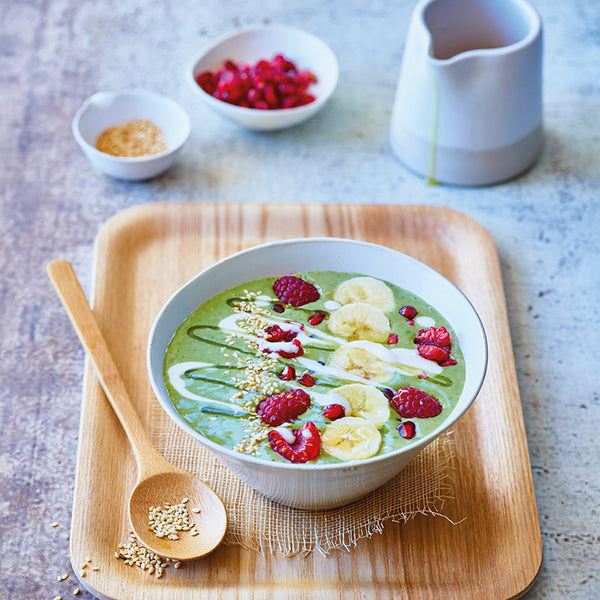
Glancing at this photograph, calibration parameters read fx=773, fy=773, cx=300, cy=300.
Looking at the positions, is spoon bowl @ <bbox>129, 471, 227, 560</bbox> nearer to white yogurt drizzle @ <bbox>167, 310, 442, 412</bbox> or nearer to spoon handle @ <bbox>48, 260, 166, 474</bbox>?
spoon handle @ <bbox>48, 260, 166, 474</bbox>

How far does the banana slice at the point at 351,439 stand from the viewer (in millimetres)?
1446

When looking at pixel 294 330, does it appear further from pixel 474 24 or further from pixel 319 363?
pixel 474 24

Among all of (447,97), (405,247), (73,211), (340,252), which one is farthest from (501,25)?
(73,211)

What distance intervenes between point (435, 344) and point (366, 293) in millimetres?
207

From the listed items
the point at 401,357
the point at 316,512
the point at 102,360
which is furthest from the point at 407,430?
the point at 102,360

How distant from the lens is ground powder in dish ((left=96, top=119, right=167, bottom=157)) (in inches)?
94.7

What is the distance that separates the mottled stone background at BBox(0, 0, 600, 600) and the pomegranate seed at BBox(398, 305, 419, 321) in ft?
1.35

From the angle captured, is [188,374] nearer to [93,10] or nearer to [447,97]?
[447,97]

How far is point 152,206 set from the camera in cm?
220

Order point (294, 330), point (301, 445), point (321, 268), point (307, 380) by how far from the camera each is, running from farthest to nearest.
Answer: point (321, 268)
point (294, 330)
point (307, 380)
point (301, 445)

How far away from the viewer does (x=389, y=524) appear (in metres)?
1.60

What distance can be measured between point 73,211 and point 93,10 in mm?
1133

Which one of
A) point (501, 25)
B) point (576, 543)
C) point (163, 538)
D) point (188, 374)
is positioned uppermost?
point (501, 25)

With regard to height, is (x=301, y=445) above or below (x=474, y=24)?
below
